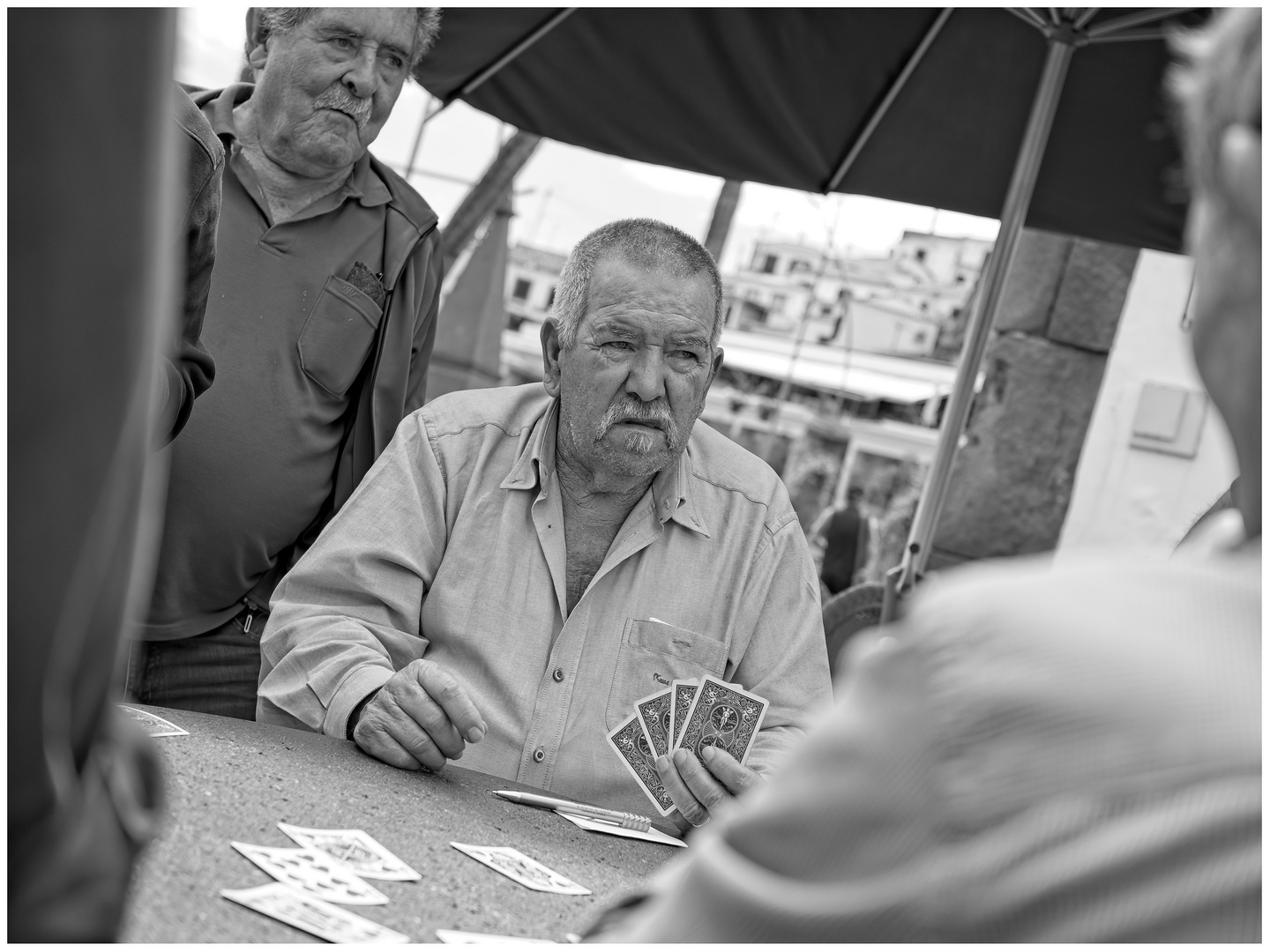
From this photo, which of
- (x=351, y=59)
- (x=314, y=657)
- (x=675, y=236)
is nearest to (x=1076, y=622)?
(x=314, y=657)

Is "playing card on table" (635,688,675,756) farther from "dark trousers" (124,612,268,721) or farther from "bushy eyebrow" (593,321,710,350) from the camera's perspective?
"dark trousers" (124,612,268,721)

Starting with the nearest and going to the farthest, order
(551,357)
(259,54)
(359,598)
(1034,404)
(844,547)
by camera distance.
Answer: (359,598) < (551,357) < (259,54) < (1034,404) < (844,547)

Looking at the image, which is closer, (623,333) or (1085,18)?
(623,333)

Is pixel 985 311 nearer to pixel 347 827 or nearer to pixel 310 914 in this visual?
pixel 347 827

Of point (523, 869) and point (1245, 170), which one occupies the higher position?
point (1245, 170)

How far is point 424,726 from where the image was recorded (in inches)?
80.7

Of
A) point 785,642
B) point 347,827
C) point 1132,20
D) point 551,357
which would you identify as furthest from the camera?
point 1132,20

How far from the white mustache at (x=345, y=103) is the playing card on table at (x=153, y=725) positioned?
1.60 meters

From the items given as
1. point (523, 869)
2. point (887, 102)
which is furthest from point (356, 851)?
point (887, 102)

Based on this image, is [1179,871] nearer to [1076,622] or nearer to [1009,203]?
[1076,622]

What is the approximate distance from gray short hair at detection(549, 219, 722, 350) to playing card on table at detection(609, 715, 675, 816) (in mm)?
889

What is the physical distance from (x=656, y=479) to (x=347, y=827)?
1.27 metres

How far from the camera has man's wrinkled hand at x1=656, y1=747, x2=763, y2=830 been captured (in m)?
2.12

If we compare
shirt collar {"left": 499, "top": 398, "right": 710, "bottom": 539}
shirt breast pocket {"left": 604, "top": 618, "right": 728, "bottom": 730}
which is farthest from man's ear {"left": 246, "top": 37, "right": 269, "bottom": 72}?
shirt breast pocket {"left": 604, "top": 618, "right": 728, "bottom": 730}
